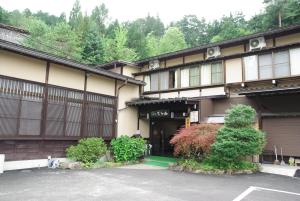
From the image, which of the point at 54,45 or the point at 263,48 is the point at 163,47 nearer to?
the point at 54,45

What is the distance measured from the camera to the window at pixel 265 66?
12875 millimetres

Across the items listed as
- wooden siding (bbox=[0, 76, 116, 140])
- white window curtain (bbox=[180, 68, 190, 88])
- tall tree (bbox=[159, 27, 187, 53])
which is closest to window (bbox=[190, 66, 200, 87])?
white window curtain (bbox=[180, 68, 190, 88])

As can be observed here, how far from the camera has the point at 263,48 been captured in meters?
13.1

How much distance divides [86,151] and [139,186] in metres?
4.64

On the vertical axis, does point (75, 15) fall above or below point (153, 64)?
above

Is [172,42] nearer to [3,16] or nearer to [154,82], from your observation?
[154,82]

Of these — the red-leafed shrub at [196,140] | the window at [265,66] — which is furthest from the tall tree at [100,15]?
the red-leafed shrub at [196,140]

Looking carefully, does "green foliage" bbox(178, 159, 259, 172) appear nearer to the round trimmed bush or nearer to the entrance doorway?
the round trimmed bush

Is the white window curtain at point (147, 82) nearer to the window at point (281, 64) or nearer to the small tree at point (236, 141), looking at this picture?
the small tree at point (236, 141)

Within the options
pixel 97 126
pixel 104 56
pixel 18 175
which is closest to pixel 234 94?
pixel 97 126

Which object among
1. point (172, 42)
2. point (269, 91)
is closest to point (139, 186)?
point (269, 91)

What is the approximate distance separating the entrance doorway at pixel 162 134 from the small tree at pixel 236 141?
6913mm

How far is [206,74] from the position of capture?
15.0 metres

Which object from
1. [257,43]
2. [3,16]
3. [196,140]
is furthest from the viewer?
[3,16]
